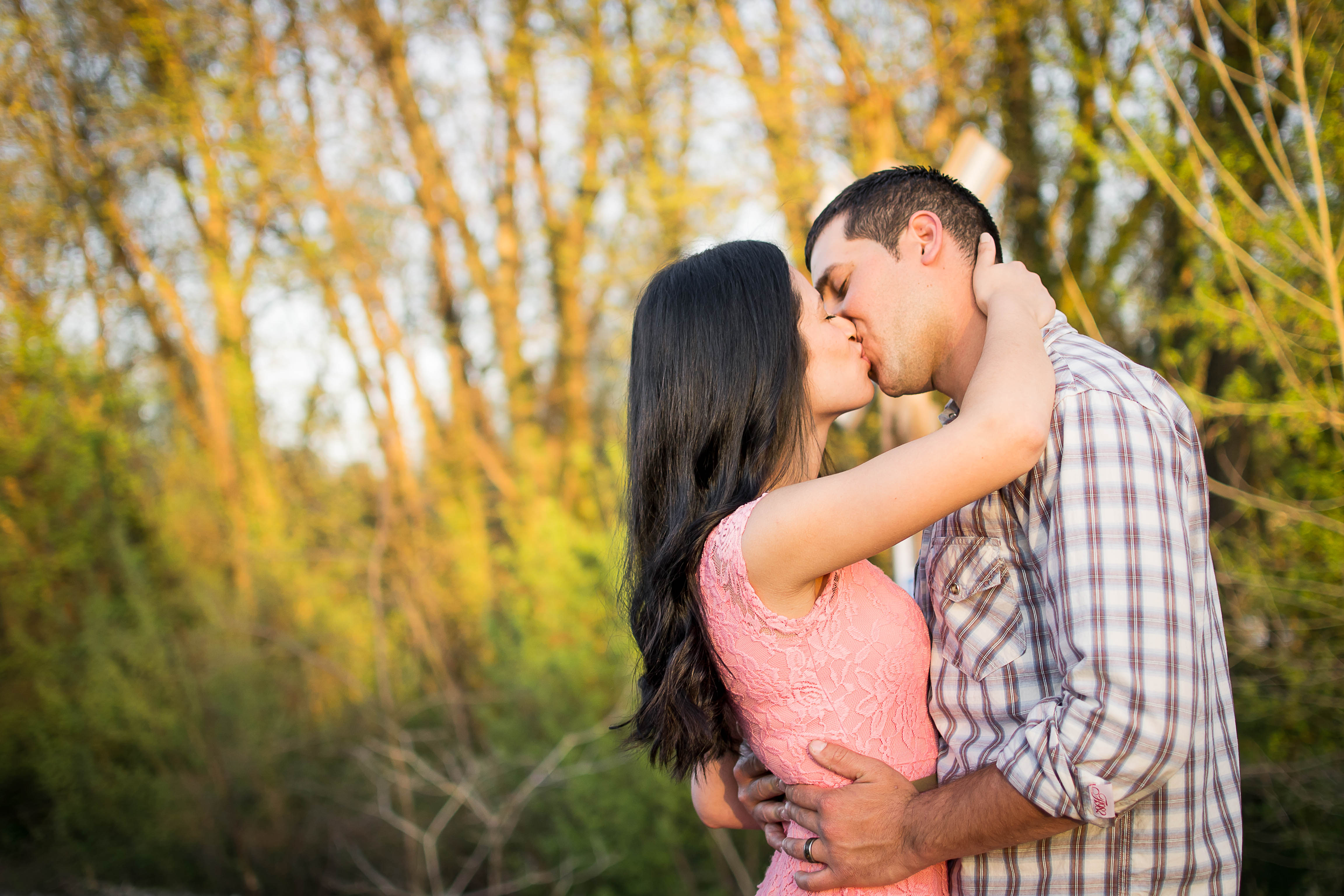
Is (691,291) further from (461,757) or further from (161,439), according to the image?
(161,439)

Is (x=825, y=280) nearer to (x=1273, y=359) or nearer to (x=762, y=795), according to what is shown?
(x=762, y=795)

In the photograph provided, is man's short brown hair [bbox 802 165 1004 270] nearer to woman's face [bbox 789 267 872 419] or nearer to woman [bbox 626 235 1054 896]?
woman [bbox 626 235 1054 896]

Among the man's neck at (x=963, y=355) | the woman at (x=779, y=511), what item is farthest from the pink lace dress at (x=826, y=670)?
the man's neck at (x=963, y=355)

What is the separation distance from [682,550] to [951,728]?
568 millimetres

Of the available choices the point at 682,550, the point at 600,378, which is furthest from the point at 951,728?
the point at 600,378

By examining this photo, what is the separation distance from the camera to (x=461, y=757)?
201 inches

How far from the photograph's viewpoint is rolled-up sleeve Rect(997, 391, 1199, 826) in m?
1.11

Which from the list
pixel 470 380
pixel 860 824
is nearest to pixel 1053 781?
pixel 860 824

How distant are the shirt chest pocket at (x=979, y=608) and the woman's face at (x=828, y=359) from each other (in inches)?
13.4

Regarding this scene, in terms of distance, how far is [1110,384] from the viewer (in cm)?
124

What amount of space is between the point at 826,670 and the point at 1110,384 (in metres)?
0.64

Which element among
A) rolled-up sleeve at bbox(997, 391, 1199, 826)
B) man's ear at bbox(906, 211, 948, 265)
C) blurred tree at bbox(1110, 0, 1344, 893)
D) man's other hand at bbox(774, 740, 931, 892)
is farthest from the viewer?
blurred tree at bbox(1110, 0, 1344, 893)

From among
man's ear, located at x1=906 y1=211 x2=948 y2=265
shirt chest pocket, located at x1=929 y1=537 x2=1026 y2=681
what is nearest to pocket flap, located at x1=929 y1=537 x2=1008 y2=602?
shirt chest pocket, located at x1=929 y1=537 x2=1026 y2=681

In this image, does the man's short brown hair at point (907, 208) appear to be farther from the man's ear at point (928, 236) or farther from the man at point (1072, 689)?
the man at point (1072, 689)
